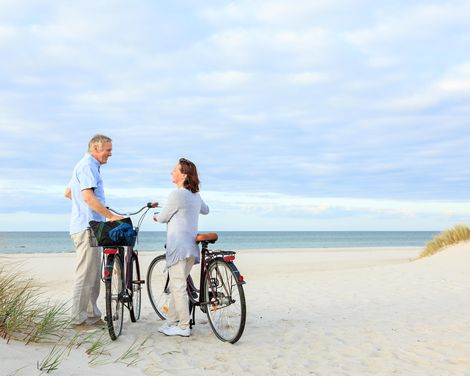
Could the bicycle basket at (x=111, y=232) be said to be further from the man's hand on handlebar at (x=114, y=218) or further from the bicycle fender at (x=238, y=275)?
the bicycle fender at (x=238, y=275)

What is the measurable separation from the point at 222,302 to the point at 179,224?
3.14ft

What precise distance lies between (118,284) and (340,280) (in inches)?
307

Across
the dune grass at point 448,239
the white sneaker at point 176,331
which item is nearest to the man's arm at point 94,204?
the white sneaker at point 176,331

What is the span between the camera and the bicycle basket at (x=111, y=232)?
19.5 ft

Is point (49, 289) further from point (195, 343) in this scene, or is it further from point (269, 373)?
point (269, 373)

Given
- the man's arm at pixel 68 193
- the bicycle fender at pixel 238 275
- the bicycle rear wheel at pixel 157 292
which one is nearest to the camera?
the bicycle fender at pixel 238 275

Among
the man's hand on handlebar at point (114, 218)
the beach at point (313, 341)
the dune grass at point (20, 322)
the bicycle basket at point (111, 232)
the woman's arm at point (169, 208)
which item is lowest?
the beach at point (313, 341)

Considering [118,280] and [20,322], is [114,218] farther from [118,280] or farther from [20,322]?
[20,322]

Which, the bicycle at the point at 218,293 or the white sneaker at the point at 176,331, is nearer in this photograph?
the bicycle at the point at 218,293

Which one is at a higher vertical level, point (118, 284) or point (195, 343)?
point (118, 284)

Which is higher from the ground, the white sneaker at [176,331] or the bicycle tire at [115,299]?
the bicycle tire at [115,299]

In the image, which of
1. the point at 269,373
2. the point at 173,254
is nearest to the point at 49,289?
the point at 173,254

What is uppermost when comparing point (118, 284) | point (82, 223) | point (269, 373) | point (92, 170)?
point (92, 170)

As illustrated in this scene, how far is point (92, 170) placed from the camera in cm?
621
